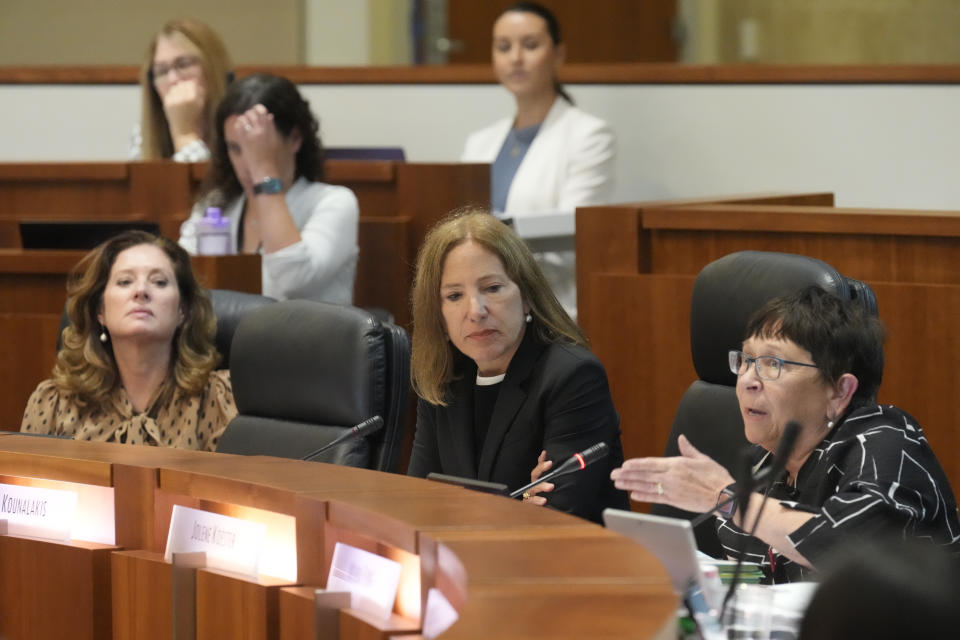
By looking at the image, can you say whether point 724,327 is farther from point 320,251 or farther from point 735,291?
point 320,251

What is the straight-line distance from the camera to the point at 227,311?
322 cm

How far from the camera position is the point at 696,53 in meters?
6.29

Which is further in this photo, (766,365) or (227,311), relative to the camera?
(227,311)

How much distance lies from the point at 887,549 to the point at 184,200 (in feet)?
11.3

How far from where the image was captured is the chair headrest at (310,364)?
2.65 meters

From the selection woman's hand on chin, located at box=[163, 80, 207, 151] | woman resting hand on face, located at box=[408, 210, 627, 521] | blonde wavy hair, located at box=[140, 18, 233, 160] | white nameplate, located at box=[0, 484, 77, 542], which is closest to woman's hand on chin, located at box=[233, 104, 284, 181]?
blonde wavy hair, located at box=[140, 18, 233, 160]

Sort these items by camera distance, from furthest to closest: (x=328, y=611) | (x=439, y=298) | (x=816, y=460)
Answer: (x=439, y=298)
(x=816, y=460)
(x=328, y=611)

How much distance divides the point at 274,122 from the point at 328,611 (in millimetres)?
2346

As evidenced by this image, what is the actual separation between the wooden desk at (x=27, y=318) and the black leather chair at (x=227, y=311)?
569 millimetres

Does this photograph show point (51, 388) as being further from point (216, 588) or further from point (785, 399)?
point (785, 399)

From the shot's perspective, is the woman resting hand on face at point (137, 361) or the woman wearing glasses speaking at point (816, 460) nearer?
the woman wearing glasses speaking at point (816, 460)

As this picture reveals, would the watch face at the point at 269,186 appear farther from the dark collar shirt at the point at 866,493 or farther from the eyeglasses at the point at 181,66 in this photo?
the dark collar shirt at the point at 866,493

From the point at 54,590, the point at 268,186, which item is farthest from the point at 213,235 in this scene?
the point at 54,590

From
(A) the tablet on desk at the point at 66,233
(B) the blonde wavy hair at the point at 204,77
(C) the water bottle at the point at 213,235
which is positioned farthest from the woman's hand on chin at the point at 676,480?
(B) the blonde wavy hair at the point at 204,77
